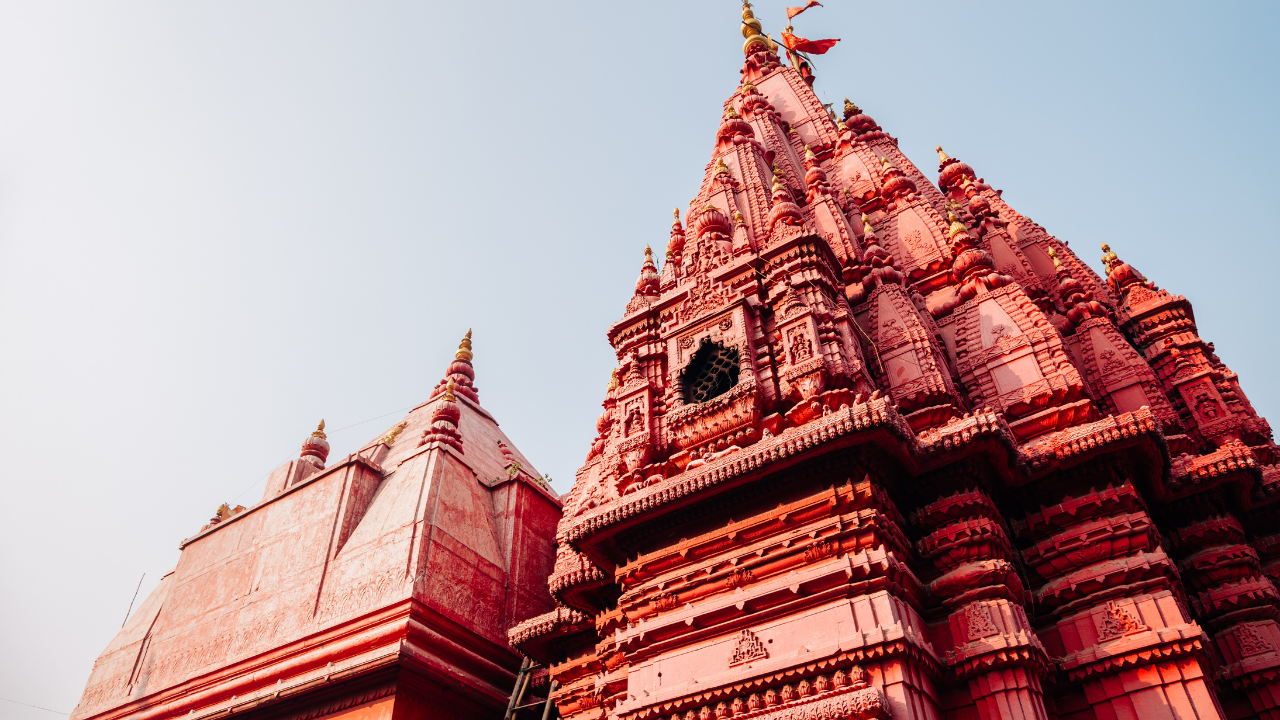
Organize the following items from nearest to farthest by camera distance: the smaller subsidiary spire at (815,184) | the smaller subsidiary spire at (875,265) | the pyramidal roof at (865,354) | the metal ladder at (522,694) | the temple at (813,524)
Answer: the temple at (813,524) → the pyramidal roof at (865,354) → the metal ladder at (522,694) → the smaller subsidiary spire at (875,265) → the smaller subsidiary spire at (815,184)

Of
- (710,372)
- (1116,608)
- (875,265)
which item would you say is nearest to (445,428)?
(710,372)

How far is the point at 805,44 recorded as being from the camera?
27.4 metres

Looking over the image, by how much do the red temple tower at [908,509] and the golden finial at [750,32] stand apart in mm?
12777

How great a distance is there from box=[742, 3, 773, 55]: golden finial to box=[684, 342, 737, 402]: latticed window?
15983 millimetres

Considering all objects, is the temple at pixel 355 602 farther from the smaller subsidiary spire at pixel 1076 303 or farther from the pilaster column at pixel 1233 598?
the smaller subsidiary spire at pixel 1076 303

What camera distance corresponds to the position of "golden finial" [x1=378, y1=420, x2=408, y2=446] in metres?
19.1

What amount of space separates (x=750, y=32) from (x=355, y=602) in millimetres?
20948

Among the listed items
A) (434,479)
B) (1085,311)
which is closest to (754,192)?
(1085,311)

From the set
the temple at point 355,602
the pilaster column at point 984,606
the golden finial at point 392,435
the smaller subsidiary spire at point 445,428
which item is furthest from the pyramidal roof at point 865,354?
the golden finial at point 392,435

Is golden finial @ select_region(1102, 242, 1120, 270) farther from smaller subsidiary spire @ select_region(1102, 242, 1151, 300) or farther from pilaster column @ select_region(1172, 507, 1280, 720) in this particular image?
pilaster column @ select_region(1172, 507, 1280, 720)

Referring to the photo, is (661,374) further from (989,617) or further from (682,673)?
(989,617)

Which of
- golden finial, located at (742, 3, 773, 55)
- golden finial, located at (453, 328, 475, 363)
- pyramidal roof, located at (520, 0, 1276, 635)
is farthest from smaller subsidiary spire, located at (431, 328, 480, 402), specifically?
golden finial, located at (742, 3, 773, 55)

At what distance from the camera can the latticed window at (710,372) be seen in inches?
471

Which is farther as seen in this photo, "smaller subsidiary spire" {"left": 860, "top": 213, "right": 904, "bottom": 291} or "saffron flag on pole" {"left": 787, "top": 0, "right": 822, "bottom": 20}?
"saffron flag on pole" {"left": 787, "top": 0, "right": 822, "bottom": 20}
